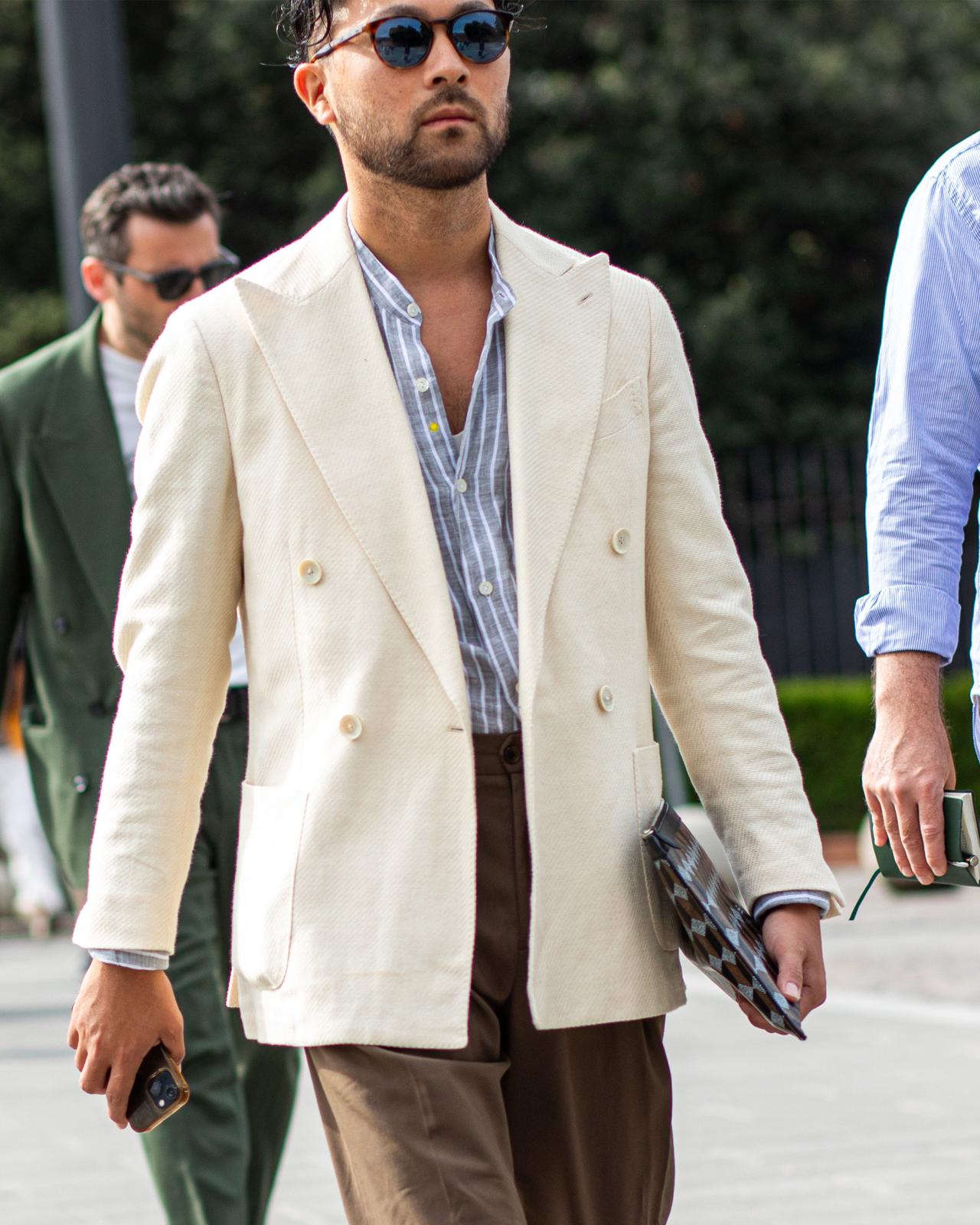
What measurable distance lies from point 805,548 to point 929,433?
14.3m

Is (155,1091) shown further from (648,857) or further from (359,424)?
(359,424)

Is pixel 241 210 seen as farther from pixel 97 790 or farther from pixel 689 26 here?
pixel 97 790

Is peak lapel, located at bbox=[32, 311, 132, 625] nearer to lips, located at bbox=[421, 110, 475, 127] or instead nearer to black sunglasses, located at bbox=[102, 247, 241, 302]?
black sunglasses, located at bbox=[102, 247, 241, 302]

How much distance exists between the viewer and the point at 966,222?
297cm

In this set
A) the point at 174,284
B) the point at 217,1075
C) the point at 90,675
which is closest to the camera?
the point at 217,1075

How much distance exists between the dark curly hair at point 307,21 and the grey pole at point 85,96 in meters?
4.53

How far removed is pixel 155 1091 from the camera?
8.52ft

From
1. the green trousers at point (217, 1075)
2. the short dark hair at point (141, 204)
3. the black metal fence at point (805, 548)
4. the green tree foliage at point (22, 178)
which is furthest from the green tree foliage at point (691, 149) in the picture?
the green trousers at point (217, 1075)

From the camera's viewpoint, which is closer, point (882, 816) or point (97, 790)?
point (882, 816)

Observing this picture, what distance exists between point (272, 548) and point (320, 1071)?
0.64 metres

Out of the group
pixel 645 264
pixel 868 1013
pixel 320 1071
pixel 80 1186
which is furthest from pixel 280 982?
pixel 645 264

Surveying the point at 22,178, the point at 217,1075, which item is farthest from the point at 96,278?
the point at 22,178

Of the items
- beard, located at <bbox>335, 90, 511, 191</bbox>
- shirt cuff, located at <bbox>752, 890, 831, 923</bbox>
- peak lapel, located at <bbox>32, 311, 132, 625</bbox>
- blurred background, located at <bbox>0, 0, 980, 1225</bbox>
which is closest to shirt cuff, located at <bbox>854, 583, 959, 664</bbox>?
shirt cuff, located at <bbox>752, 890, 831, 923</bbox>

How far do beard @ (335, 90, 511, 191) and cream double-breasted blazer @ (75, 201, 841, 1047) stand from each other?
0.13 meters
